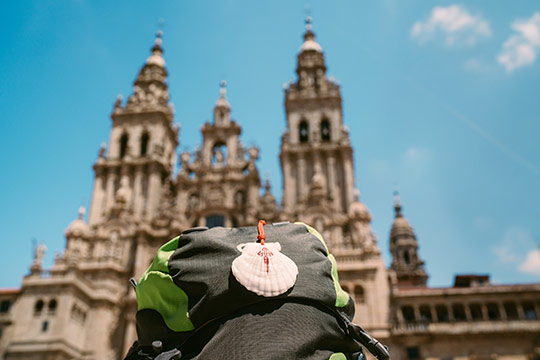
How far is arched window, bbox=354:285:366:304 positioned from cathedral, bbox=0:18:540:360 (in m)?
0.07

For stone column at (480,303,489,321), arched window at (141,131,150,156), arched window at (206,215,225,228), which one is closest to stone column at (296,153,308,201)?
arched window at (206,215,225,228)

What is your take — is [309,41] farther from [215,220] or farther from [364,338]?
[364,338]

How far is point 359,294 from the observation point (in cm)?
3331

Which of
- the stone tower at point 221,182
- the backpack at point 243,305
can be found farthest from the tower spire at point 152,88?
the backpack at point 243,305

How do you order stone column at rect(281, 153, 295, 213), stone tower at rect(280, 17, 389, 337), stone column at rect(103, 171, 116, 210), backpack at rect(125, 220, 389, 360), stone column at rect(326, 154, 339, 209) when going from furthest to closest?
stone column at rect(103, 171, 116, 210) < stone column at rect(281, 153, 295, 213) < stone column at rect(326, 154, 339, 209) < stone tower at rect(280, 17, 389, 337) < backpack at rect(125, 220, 389, 360)

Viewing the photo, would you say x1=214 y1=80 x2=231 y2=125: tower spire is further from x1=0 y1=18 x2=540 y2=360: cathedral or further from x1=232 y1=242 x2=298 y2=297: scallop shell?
x1=232 y1=242 x2=298 y2=297: scallop shell

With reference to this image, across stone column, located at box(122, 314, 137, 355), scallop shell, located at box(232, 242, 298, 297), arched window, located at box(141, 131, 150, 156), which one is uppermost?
arched window, located at box(141, 131, 150, 156)

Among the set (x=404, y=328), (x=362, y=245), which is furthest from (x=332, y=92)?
(x=404, y=328)

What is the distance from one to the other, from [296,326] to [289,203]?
119ft

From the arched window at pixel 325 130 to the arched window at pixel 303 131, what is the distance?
1.34 m

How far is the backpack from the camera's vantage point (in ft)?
9.21

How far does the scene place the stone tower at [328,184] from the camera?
1318 inches

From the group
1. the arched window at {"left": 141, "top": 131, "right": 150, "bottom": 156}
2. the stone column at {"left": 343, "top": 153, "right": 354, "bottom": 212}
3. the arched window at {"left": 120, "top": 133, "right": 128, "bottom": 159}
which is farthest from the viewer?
the arched window at {"left": 120, "top": 133, "right": 128, "bottom": 159}

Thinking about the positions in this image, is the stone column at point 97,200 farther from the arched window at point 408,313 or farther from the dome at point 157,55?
the arched window at point 408,313
